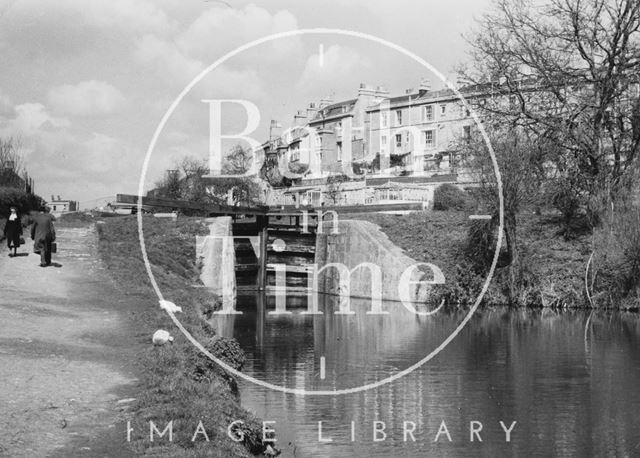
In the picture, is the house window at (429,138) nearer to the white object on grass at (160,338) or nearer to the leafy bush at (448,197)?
the leafy bush at (448,197)

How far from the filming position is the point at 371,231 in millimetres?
39062

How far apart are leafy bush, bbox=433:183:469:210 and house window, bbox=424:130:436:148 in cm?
1888

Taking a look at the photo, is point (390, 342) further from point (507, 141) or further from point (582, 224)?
point (582, 224)

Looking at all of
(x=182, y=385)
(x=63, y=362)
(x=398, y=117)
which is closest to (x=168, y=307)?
(x=63, y=362)

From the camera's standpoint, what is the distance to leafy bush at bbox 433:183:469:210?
48000mm

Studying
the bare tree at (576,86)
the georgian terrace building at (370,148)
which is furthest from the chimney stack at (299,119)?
the bare tree at (576,86)

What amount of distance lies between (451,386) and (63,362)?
807cm

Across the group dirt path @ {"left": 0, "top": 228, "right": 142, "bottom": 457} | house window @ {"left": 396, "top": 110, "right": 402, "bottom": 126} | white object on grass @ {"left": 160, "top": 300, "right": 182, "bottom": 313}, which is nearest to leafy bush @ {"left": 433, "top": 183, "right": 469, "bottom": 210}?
house window @ {"left": 396, "top": 110, "right": 402, "bottom": 126}

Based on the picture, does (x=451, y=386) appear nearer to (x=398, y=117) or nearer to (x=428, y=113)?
(x=428, y=113)

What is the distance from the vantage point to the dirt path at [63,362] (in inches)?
326

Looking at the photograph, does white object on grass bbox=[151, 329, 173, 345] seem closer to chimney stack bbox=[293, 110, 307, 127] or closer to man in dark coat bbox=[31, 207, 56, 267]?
man in dark coat bbox=[31, 207, 56, 267]

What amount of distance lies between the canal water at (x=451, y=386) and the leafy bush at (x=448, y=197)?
20.2 meters

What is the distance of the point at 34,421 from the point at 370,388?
27.8 ft

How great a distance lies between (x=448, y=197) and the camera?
4894 cm
